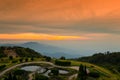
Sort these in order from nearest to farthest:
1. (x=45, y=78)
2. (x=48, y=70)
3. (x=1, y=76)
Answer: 1. (x=45, y=78)
2. (x=1, y=76)
3. (x=48, y=70)

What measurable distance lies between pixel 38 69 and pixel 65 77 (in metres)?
26.3

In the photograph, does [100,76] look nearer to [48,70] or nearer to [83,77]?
[83,77]

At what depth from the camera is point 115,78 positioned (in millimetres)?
182500

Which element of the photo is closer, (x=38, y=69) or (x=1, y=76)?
(x=1, y=76)

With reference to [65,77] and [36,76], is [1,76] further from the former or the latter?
[65,77]

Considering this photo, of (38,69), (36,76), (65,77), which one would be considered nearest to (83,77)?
(65,77)

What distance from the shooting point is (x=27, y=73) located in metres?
179

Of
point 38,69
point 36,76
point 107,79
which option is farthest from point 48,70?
point 107,79

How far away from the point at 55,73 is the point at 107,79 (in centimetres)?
2873

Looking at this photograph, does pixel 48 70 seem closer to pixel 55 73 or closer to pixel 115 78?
pixel 55 73

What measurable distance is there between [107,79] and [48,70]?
119 feet

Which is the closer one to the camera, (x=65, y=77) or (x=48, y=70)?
(x=65, y=77)

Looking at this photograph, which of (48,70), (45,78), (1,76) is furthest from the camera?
(48,70)

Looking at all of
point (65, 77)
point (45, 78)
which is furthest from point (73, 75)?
point (45, 78)
